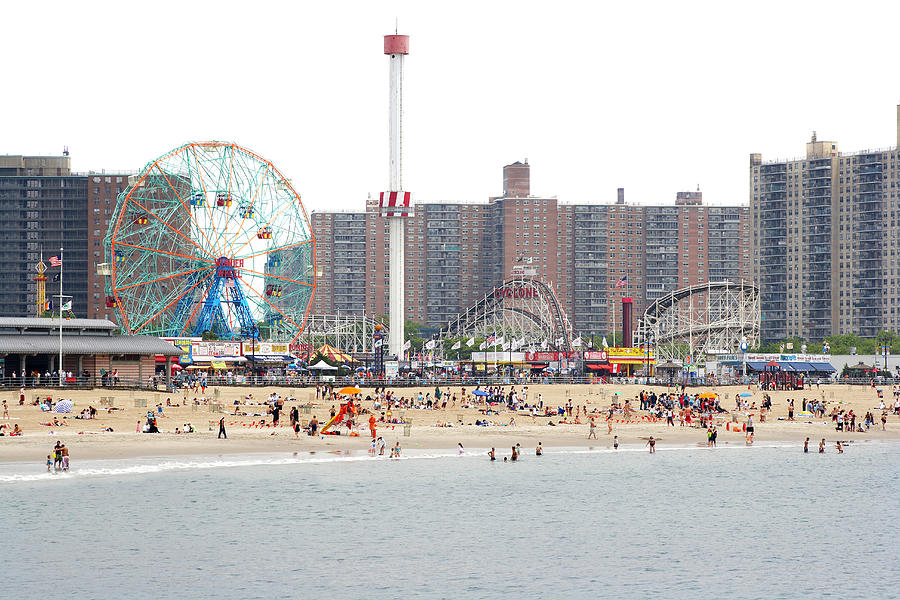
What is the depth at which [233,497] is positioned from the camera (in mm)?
49688

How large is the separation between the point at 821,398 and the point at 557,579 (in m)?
63.2

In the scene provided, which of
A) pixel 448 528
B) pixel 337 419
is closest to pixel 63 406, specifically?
pixel 337 419

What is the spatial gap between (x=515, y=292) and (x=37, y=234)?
83.1m

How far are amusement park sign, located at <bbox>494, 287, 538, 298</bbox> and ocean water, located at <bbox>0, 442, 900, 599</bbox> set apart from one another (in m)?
97.5

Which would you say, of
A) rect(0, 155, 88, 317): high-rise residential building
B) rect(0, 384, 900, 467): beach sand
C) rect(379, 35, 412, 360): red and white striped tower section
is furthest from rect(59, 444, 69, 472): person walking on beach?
rect(0, 155, 88, 317): high-rise residential building

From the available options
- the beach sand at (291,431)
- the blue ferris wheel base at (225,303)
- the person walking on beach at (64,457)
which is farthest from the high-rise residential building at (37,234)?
the person walking on beach at (64,457)

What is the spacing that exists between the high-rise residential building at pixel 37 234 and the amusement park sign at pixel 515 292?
2789 inches

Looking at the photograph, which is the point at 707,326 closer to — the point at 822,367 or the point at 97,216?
the point at 822,367

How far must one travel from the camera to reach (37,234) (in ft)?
642

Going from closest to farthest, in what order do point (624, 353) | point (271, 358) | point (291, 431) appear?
point (291, 431) → point (271, 358) → point (624, 353)

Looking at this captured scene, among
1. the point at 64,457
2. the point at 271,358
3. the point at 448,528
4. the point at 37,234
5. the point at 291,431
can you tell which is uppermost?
the point at 37,234

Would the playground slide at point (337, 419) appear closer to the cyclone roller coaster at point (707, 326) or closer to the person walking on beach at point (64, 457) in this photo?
the person walking on beach at point (64, 457)

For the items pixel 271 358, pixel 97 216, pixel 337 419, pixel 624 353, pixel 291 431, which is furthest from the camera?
pixel 97 216

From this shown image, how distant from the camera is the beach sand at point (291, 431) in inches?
2255
